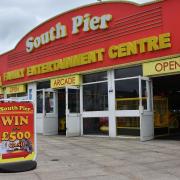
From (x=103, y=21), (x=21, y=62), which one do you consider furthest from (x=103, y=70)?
(x=21, y=62)

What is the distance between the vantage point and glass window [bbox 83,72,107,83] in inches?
677

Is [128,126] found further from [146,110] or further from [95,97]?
[95,97]

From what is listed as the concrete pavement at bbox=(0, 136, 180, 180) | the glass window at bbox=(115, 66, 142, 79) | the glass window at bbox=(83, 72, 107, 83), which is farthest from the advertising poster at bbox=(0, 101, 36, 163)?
the glass window at bbox=(83, 72, 107, 83)

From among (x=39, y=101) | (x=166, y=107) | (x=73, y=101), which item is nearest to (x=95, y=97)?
(x=73, y=101)

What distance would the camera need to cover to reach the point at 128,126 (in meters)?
15.7

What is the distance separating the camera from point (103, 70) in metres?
17.1

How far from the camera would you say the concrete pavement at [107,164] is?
7.58m

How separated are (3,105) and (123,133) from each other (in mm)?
8669

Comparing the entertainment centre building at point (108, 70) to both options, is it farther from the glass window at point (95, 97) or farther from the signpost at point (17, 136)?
the signpost at point (17, 136)

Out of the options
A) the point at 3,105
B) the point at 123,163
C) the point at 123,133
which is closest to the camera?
the point at 3,105

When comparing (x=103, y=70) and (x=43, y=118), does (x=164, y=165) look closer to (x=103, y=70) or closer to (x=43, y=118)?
(x=103, y=70)

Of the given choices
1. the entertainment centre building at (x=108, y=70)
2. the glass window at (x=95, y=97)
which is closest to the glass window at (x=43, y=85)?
the entertainment centre building at (x=108, y=70)

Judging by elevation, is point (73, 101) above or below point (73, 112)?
above

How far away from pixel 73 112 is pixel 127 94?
3.56 metres
